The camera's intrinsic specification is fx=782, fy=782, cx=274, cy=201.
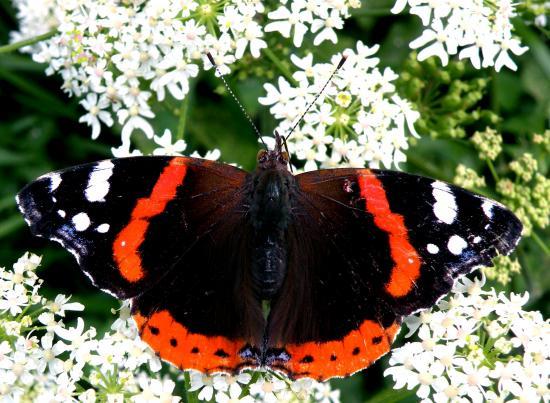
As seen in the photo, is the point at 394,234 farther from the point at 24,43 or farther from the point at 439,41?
the point at 24,43

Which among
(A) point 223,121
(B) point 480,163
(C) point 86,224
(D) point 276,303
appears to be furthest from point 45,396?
(B) point 480,163

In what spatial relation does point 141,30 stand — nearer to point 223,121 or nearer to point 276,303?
point 223,121

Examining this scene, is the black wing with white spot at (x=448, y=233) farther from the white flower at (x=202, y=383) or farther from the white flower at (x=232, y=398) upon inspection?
the white flower at (x=202, y=383)

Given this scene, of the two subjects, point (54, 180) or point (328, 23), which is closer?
point (54, 180)

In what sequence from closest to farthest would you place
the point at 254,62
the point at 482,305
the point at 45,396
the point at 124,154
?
the point at 45,396 → the point at 482,305 → the point at 124,154 → the point at 254,62

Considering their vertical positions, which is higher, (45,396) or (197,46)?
(197,46)

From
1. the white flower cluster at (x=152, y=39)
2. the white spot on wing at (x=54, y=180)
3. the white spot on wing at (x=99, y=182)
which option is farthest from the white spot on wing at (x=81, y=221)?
the white flower cluster at (x=152, y=39)

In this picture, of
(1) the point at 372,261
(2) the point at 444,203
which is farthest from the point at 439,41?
(1) the point at 372,261
